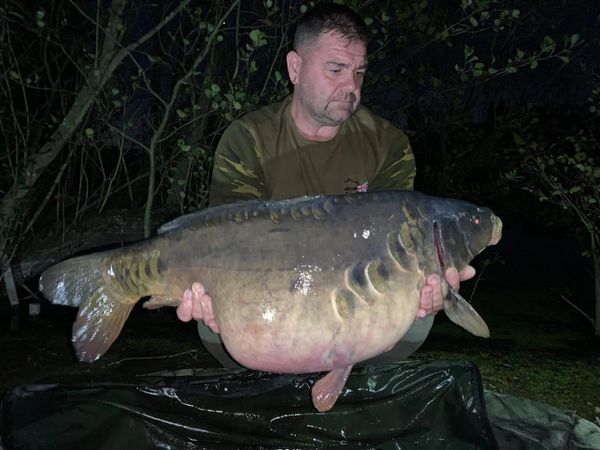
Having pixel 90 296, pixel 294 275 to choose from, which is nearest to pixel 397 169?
pixel 294 275

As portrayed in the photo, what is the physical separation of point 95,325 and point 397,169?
1.19 m

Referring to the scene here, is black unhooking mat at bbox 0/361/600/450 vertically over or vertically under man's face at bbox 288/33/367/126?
under

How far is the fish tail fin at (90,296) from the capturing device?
5.26ft

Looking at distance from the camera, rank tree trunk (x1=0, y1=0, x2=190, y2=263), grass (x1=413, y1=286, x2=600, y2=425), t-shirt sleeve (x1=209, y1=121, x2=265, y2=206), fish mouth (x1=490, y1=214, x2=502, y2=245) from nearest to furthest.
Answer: fish mouth (x1=490, y1=214, x2=502, y2=245) < t-shirt sleeve (x1=209, y1=121, x2=265, y2=206) < grass (x1=413, y1=286, x2=600, y2=425) < tree trunk (x1=0, y1=0, x2=190, y2=263)

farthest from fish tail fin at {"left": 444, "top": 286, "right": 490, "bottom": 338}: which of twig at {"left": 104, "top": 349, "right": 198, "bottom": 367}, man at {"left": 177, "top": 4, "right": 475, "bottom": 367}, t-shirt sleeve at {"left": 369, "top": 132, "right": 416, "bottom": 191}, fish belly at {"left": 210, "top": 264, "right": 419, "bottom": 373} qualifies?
twig at {"left": 104, "top": 349, "right": 198, "bottom": 367}

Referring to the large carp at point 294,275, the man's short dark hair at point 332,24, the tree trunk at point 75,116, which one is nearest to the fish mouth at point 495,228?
the large carp at point 294,275

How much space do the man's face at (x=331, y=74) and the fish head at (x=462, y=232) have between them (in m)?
0.57

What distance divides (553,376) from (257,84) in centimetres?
240

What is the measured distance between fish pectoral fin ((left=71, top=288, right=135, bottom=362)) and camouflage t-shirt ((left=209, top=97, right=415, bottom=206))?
573mm

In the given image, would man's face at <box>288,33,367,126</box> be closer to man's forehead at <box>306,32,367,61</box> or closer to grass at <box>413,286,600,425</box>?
man's forehead at <box>306,32,367,61</box>

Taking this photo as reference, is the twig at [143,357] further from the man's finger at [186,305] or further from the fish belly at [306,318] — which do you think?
the fish belly at [306,318]

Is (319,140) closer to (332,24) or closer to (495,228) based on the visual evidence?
(332,24)

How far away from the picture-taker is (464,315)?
153cm

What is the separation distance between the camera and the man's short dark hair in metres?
1.92
